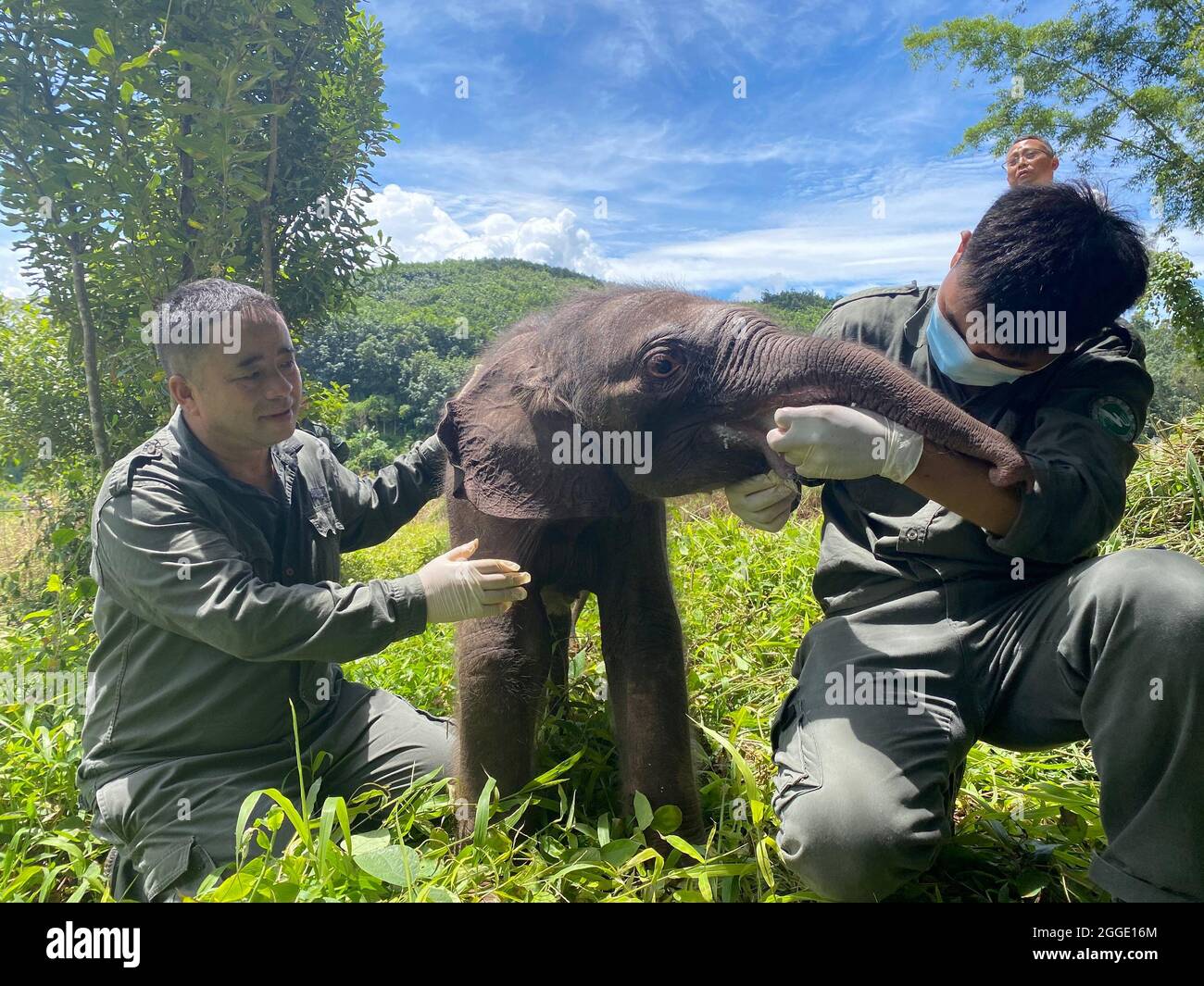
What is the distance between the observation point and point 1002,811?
3117mm

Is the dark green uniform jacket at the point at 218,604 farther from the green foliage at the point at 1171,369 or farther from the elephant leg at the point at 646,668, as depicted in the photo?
the green foliage at the point at 1171,369

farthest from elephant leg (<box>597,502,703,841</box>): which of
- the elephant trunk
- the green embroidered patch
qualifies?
the green embroidered patch

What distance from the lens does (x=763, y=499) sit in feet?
8.54

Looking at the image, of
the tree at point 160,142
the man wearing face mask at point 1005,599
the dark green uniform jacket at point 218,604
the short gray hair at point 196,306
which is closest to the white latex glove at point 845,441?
the man wearing face mask at point 1005,599

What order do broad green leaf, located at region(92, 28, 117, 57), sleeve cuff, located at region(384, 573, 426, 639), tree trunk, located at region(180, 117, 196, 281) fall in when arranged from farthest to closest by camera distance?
tree trunk, located at region(180, 117, 196, 281)
broad green leaf, located at region(92, 28, 117, 57)
sleeve cuff, located at region(384, 573, 426, 639)

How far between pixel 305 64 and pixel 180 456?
313cm

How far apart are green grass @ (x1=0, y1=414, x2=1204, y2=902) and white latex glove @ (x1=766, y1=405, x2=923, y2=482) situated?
4.10 ft

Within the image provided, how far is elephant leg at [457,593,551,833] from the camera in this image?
2.84 m

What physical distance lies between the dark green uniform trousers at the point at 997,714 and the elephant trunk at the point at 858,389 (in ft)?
1.66

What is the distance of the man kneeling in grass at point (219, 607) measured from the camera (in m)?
2.59

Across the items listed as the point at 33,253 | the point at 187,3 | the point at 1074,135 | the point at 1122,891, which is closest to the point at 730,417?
the point at 1122,891

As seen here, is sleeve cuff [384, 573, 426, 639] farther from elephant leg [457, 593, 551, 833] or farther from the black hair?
the black hair

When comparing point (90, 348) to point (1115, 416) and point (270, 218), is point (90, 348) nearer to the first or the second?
point (270, 218)
